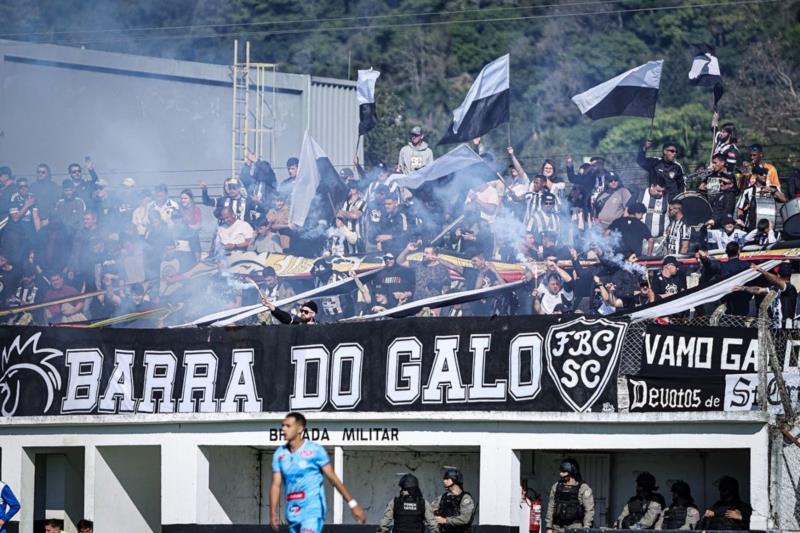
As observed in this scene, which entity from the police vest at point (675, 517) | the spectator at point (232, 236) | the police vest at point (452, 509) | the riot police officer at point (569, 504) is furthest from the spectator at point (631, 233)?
the spectator at point (232, 236)

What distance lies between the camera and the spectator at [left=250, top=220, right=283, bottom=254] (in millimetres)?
27203

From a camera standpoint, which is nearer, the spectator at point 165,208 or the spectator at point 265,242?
the spectator at point 265,242

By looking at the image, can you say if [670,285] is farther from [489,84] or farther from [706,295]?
[489,84]

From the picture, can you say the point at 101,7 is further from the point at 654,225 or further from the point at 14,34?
the point at 654,225

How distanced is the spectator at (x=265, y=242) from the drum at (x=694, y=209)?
7.01 meters

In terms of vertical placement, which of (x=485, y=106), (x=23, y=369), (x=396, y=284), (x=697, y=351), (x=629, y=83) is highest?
(x=629, y=83)

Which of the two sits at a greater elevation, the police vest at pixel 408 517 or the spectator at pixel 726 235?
the spectator at pixel 726 235

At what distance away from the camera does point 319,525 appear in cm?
1456

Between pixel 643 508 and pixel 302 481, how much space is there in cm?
633

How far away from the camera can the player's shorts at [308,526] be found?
14.5 m

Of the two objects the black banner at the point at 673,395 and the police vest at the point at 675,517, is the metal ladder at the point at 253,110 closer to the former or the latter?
the black banner at the point at 673,395

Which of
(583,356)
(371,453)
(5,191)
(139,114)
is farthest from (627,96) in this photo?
(139,114)

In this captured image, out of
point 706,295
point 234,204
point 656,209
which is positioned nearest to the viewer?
point 706,295

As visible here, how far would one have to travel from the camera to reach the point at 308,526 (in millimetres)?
Answer: 14500
